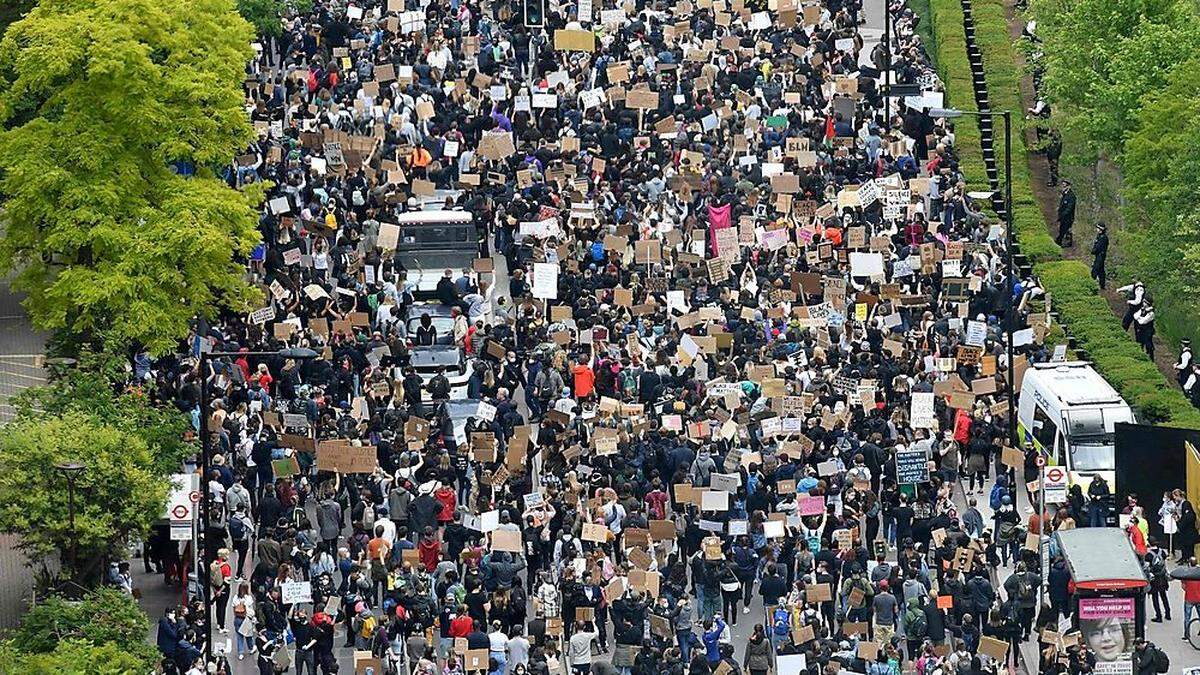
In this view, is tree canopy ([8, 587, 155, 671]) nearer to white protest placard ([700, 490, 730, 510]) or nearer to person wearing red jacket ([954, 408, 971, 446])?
white protest placard ([700, 490, 730, 510])

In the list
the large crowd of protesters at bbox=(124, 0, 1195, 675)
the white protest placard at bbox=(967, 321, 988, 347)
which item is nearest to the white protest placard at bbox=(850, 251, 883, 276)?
the large crowd of protesters at bbox=(124, 0, 1195, 675)

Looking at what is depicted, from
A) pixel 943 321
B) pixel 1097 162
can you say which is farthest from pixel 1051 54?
pixel 943 321

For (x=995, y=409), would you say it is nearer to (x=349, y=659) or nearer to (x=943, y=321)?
(x=943, y=321)

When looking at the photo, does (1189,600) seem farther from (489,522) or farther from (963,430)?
(489,522)

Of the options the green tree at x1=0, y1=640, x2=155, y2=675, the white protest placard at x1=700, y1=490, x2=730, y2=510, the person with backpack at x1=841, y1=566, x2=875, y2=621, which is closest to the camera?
the green tree at x1=0, y1=640, x2=155, y2=675

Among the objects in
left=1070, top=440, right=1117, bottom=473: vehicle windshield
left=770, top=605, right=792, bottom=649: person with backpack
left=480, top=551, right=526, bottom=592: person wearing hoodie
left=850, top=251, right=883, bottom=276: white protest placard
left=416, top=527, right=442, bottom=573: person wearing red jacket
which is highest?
left=850, top=251, right=883, bottom=276: white protest placard

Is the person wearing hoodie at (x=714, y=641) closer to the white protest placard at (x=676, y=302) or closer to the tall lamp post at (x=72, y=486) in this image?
the tall lamp post at (x=72, y=486)
